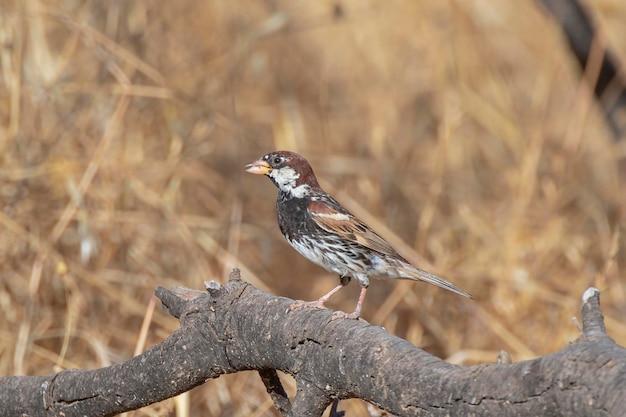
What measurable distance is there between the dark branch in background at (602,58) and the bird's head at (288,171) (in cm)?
306

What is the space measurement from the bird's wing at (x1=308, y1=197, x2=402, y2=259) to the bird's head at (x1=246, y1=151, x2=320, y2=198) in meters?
0.10

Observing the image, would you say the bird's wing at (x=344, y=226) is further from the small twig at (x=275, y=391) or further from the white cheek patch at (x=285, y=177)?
the small twig at (x=275, y=391)

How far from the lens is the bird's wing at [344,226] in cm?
383

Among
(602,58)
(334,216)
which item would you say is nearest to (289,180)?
(334,216)

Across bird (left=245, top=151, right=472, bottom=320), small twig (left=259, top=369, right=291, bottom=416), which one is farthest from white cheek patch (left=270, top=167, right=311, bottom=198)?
small twig (left=259, top=369, right=291, bottom=416)

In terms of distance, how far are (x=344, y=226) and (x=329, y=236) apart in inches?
3.3

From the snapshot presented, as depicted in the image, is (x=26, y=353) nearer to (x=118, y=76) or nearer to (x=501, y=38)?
(x=118, y=76)

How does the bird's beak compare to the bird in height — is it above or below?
above

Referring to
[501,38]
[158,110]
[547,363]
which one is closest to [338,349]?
[547,363]

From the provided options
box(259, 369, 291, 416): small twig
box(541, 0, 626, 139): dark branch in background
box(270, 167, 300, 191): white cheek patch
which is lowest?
box(259, 369, 291, 416): small twig

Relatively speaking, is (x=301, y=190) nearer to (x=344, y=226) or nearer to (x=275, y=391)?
(x=344, y=226)

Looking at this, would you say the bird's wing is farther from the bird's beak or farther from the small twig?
the small twig

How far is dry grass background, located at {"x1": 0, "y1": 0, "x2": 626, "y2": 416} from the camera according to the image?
5047 mm

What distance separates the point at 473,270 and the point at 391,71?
9.60 ft
